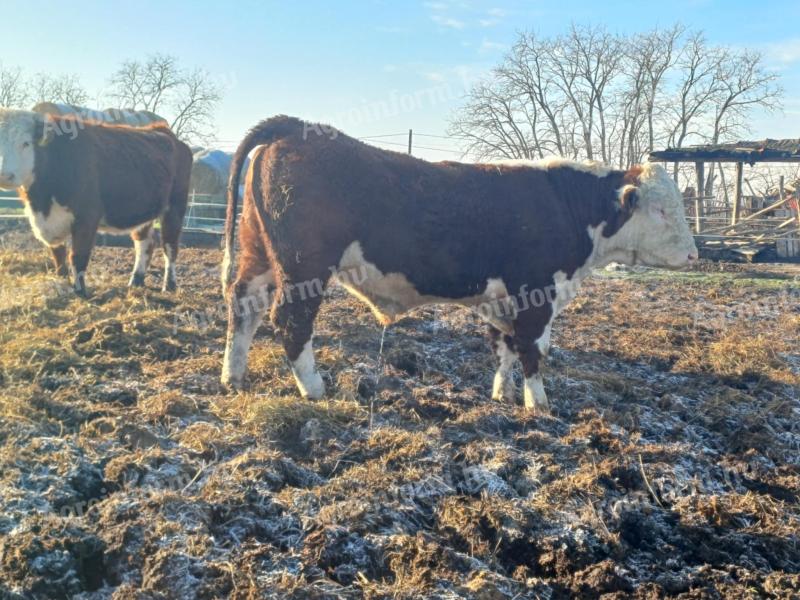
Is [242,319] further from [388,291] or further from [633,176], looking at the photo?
[633,176]

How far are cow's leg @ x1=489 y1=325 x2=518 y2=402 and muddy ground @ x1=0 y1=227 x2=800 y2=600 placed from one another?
267 mm

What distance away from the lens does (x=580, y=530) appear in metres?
3.32

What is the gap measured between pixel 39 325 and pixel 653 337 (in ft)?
19.8

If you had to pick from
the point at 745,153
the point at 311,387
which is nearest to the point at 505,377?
the point at 311,387

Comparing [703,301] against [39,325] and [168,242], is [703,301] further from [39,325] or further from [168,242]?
[39,325]

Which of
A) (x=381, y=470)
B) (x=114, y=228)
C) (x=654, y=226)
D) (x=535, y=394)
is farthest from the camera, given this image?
(x=114, y=228)

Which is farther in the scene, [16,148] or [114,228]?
[114,228]

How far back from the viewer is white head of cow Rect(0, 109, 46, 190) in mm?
7261

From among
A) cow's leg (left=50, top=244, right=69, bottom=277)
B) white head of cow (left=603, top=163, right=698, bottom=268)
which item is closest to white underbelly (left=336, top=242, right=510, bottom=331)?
white head of cow (left=603, top=163, right=698, bottom=268)

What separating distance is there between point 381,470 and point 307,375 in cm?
133

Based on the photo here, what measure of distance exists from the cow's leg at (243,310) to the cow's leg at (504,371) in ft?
6.20

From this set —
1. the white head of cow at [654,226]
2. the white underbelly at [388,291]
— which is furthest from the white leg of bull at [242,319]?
the white head of cow at [654,226]

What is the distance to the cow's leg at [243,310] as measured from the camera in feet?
16.7

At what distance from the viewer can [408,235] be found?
15.8ft
